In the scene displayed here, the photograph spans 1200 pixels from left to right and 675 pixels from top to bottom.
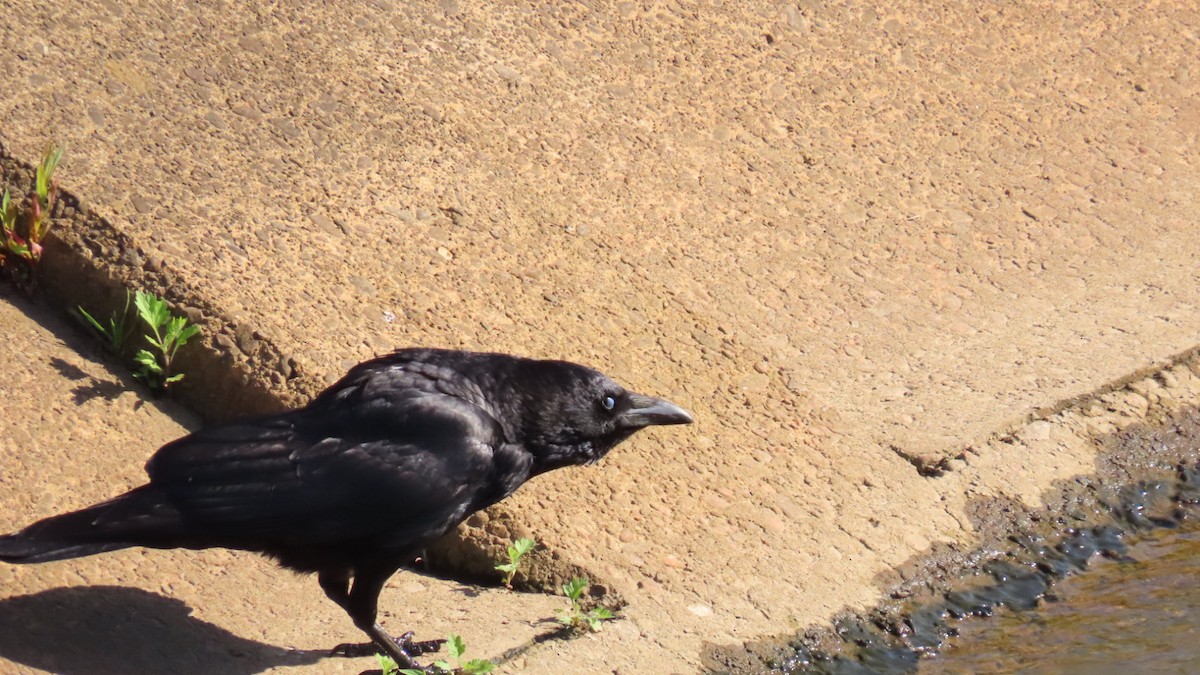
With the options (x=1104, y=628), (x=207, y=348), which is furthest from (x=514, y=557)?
(x=1104, y=628)

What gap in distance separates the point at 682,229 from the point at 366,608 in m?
2.46

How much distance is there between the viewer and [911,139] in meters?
6.38

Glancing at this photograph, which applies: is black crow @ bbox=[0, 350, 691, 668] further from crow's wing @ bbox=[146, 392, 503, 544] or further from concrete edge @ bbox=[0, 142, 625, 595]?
concrete edge @ bbox=[0, 142, 625, 595]

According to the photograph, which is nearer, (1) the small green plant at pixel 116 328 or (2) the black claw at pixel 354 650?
(2) the black claw at pixel 354 650

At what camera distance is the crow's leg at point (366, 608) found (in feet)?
12.4

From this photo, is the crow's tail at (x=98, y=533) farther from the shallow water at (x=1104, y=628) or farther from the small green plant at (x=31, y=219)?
the shallow water at (x=1104, y=628)

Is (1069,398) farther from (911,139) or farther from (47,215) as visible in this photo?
(47,215)

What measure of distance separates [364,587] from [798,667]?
126 centimetres

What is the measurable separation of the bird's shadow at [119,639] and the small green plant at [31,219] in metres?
1.38

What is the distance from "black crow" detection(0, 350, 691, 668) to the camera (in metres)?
3.65

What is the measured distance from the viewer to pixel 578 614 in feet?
13.0

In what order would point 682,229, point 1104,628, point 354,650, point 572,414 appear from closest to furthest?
point 354,650
point 572,414
point 1104,628
point 682,229

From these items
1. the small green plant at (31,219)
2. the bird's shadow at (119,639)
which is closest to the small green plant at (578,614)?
the bird's shadow at (119,639)

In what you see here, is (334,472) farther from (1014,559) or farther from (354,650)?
(1014,559)
